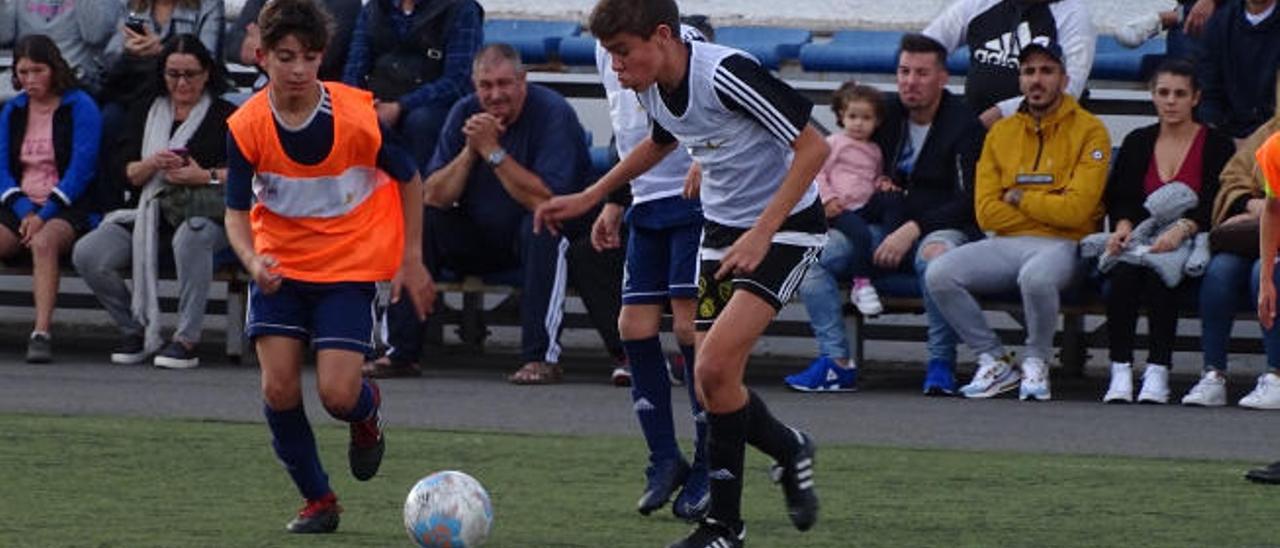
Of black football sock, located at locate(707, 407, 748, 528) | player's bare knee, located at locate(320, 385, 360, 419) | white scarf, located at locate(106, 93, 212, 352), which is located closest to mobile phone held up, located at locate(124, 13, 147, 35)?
white scarf, located at locate(106, 93, 212, 352)

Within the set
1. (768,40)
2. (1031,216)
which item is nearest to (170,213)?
(768,40)

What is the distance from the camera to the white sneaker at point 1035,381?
40.1 ft

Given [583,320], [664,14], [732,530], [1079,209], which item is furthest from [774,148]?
[583,320]

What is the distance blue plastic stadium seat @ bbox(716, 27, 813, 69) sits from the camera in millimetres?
14344

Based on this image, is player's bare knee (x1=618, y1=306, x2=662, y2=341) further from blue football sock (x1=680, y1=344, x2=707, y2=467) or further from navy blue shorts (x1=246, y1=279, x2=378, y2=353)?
navy blue shorts (x1=246, y1=279, x2=378, y2=353)

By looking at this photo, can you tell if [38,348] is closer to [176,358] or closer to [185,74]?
[176,358]

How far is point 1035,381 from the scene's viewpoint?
40.1 ft

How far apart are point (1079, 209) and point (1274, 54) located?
4.07 ft

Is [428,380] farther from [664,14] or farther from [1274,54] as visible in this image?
[664,14]

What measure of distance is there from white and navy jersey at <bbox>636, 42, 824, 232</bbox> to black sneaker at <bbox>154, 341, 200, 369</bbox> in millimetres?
6329

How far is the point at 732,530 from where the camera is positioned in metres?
7.27

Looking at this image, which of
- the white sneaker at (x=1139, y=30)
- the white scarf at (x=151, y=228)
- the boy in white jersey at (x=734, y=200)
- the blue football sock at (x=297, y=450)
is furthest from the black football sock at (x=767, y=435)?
the white scarf at (x=151, y=228)

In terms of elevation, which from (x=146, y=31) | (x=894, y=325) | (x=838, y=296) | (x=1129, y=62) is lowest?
(x=894, y=325)

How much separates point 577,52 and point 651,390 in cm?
652
